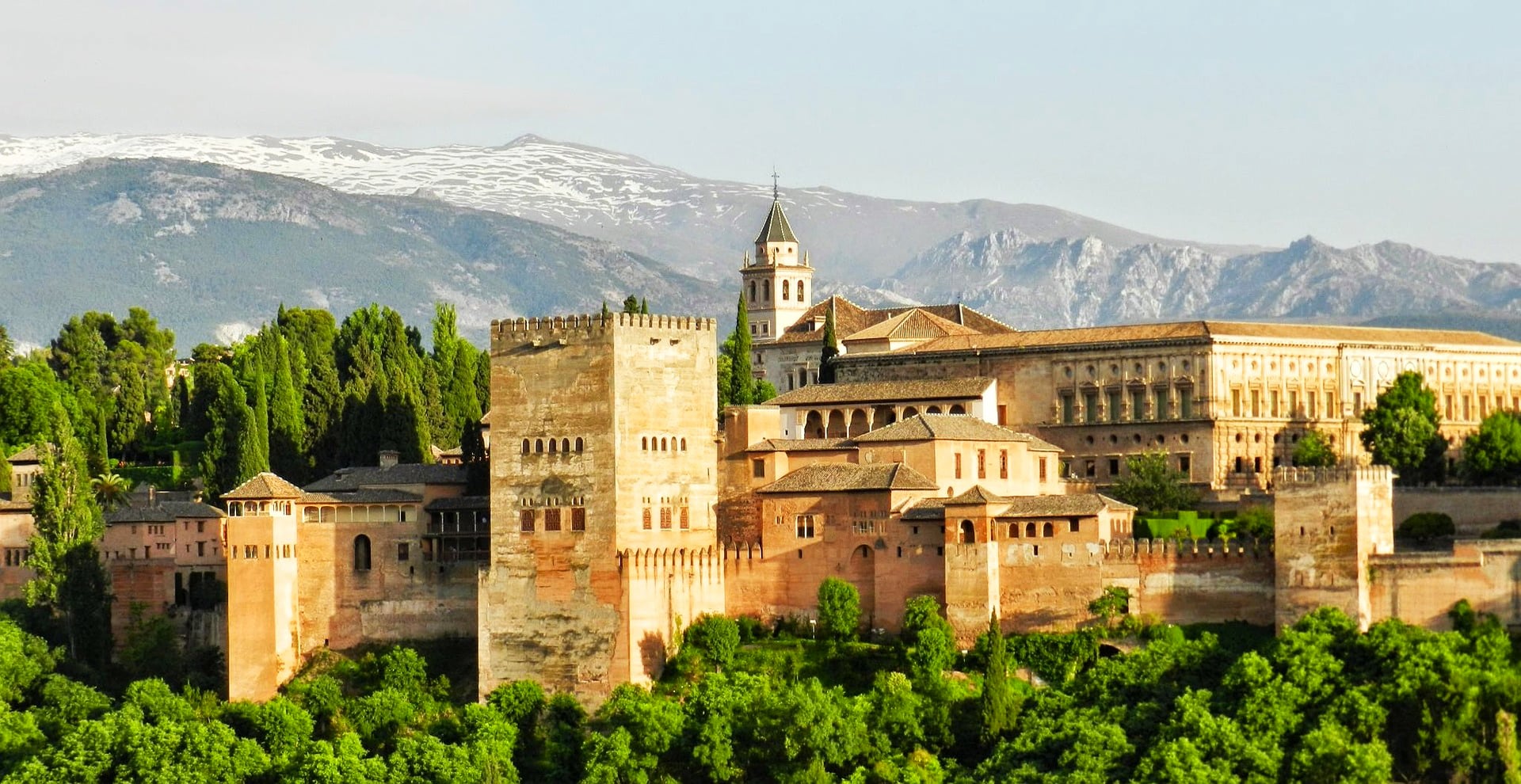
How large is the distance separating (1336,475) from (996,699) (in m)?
9.52

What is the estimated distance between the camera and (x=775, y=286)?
117m

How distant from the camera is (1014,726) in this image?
2520 inches

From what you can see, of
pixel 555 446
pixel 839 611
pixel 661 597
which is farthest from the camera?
pixel 555 446

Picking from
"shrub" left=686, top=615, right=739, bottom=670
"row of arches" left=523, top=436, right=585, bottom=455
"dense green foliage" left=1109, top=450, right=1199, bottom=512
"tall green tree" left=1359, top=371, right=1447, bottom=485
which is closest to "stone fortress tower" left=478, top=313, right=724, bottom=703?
"row of arches" left=523, top=436, right=585, bottom=455

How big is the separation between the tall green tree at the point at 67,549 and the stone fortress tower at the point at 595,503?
41.2 feet

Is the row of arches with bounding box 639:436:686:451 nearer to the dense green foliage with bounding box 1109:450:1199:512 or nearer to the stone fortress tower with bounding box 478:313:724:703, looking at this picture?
the stone fortress tower with bounding box 478:313:724:703

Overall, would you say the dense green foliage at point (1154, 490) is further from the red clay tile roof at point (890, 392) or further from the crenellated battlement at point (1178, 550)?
the crenellated battlement at point (1178, 550)

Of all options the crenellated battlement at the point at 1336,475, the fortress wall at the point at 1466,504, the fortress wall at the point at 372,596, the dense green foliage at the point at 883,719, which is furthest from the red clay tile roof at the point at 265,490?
the fortress wall at the point at 1466,504

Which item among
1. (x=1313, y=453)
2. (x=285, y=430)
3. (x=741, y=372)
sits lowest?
(x=1313, y=453)

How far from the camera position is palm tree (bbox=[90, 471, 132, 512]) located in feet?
276

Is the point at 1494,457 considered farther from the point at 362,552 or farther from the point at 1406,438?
the point at 362,552

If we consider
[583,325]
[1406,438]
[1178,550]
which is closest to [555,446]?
[583,325]

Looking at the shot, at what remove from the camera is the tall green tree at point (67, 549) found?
250 feet

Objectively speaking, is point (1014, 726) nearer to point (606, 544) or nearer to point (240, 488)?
point (606, 544)
